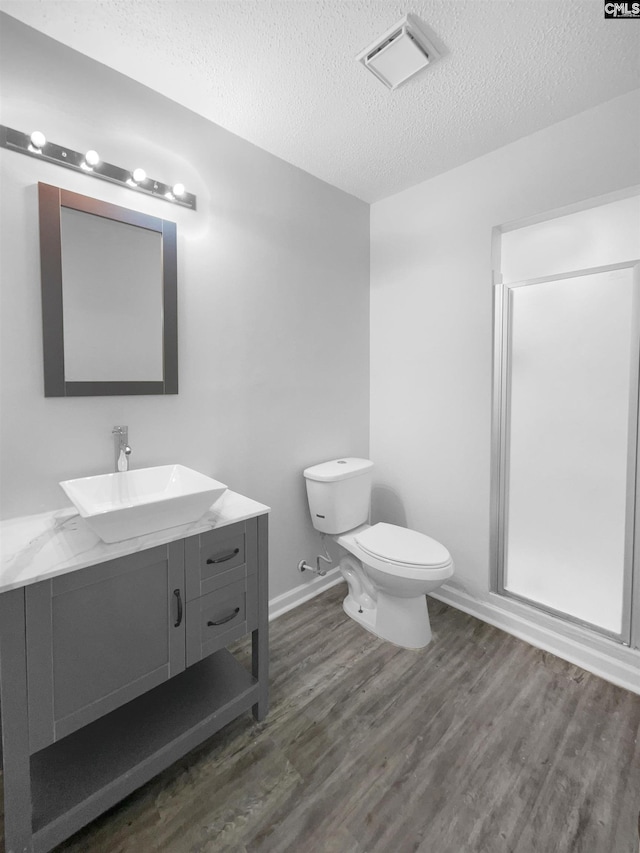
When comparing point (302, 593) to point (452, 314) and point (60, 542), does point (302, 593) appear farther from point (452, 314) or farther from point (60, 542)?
point (452, 314)

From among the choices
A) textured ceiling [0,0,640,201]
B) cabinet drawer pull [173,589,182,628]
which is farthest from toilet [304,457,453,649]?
textured ceiling [0,0,640,201]

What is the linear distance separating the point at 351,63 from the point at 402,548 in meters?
2.07

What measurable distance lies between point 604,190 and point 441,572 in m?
1.85

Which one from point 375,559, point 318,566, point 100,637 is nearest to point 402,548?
point 375,559

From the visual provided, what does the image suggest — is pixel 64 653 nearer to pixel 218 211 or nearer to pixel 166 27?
pixel 218 211

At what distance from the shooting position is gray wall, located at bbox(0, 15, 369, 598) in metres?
1.38

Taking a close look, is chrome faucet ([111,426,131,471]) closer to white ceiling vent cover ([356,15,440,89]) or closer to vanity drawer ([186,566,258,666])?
vanity drawer ([186,566,258,666])

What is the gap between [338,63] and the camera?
4.99 feet

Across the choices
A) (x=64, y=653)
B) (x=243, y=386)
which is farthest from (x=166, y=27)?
(x=64, y=653)

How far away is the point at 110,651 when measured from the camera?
3.88 ft

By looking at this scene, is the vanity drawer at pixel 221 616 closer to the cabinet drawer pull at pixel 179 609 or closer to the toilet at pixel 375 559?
the cabinet drawer pull at pixel 179 609

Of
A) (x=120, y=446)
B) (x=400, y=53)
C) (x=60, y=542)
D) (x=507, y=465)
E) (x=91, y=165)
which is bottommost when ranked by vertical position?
(x=60, y=542)

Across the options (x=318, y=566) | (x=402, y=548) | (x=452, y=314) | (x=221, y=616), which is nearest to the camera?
(x=221, y=616)

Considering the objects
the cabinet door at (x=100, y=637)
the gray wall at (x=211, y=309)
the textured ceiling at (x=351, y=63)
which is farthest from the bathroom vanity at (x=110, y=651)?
the textured ceiling at (x=351, y=63)
